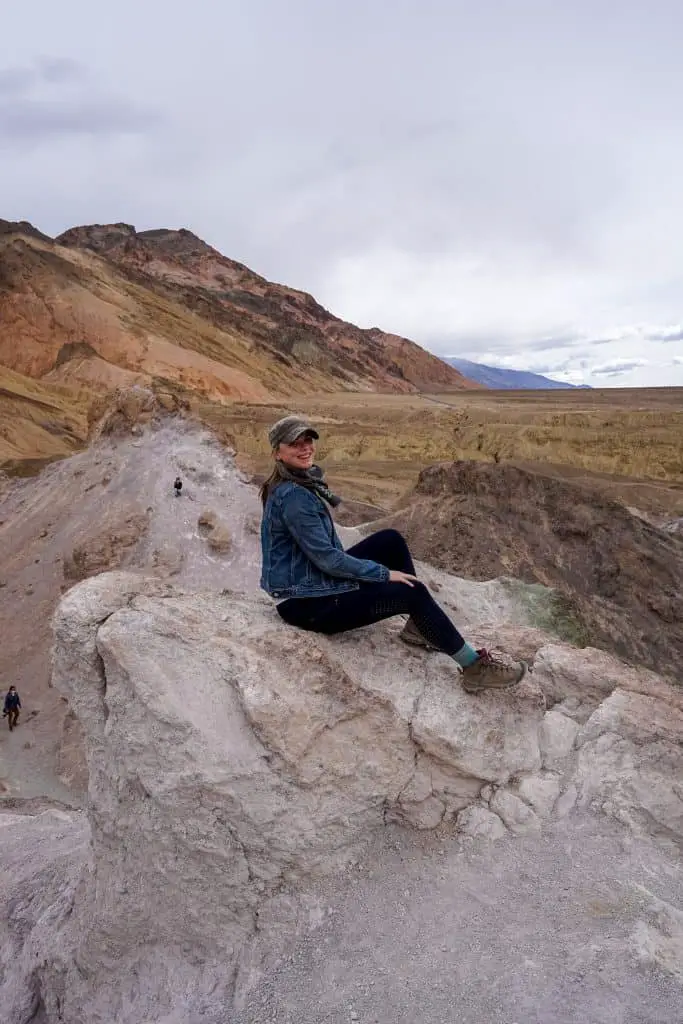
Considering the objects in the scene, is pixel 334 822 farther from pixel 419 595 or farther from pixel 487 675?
pixel 419 595

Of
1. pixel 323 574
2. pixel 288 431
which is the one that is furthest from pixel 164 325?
pixel 323 574

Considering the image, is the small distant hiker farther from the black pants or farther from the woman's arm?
the woman's arm

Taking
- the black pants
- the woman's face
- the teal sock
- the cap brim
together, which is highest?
the cap brim

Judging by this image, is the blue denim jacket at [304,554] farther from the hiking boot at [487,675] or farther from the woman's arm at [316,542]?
the hiking boot at [487,675]

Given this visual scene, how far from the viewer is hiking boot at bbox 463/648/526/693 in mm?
3676

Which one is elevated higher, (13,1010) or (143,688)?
(143,688)

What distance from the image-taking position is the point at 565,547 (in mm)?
10812

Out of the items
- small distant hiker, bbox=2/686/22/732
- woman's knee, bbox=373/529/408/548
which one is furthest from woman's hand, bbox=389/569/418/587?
small distant hiker, bbox=2/686/22/732

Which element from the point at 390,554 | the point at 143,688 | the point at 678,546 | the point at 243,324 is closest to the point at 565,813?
the point at 390,554

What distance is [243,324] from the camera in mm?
71938

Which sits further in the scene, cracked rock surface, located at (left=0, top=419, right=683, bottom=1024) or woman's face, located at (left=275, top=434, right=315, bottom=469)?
woman's face, located at (left=275, top=434, right=315, bottom=469)

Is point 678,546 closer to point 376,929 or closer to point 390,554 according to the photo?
point 390,554

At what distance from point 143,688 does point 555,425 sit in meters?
28.7

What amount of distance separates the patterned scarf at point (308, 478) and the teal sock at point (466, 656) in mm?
1078
